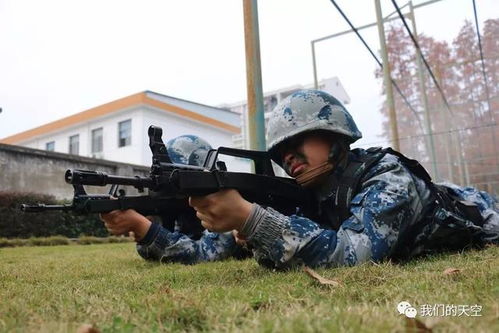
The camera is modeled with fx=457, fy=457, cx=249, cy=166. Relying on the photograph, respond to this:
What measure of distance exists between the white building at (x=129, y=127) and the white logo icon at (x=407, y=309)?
751 inches

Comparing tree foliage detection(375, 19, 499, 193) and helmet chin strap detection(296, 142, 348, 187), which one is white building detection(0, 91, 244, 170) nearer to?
Result: tree foliage detection(375, 19, 499, 193)

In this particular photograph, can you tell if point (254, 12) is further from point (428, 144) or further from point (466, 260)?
point (428, 144)

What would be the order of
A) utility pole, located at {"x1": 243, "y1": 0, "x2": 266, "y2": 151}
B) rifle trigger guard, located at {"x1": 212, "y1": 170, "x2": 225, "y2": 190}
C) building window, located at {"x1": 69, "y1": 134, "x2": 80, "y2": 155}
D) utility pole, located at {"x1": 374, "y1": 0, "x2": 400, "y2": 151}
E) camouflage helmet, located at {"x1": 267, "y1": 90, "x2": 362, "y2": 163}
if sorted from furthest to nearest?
building window, located at {"x1": 69, "y1": 134, "x2": 80, "y2": 155} < utility pole, located at {"x1": 374, "y1": 0, "x2": 400, "y2": 151} < utility pole, located at {"x1": 243, "y1": 0, "x2": 266, "y2": 151} < camouflage helmet, located at {"x1": 267, "y1": 90, "x2": 362, "y2": 163} < rifle trigger guard, located at {"x1": 212, "y1": 170, "x2": 225, "y2": 190}

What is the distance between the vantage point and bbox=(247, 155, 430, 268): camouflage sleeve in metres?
2.02

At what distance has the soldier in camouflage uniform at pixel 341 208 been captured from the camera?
6.63 ft

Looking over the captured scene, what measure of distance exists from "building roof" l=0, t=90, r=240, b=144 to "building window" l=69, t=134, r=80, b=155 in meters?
0.67

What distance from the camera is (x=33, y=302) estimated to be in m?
1.61

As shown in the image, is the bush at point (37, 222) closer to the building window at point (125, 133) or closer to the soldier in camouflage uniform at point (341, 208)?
the soldier in camouflage uniform at point (341, 208)

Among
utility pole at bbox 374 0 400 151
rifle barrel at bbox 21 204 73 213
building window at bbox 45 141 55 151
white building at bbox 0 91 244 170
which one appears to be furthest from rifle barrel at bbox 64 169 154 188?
building window at bbox 45 141 55 151

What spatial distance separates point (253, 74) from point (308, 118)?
1.74 m

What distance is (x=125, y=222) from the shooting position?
3012 mm

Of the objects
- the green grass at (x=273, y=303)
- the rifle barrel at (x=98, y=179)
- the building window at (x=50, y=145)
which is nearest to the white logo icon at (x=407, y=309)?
the green grass at (x=273, y=303)

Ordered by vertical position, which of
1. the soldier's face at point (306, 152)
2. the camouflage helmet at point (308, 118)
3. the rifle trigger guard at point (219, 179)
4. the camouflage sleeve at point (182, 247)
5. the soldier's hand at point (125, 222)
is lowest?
the camouflage sleeve at point (182, 247)

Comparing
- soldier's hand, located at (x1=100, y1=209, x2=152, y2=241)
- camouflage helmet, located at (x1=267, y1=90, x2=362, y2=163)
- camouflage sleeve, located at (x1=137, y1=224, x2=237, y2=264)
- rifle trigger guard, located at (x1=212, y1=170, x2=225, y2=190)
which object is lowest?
camouflage sleeve, located at (x1=137, y1=224, x2=237, y2=264)
